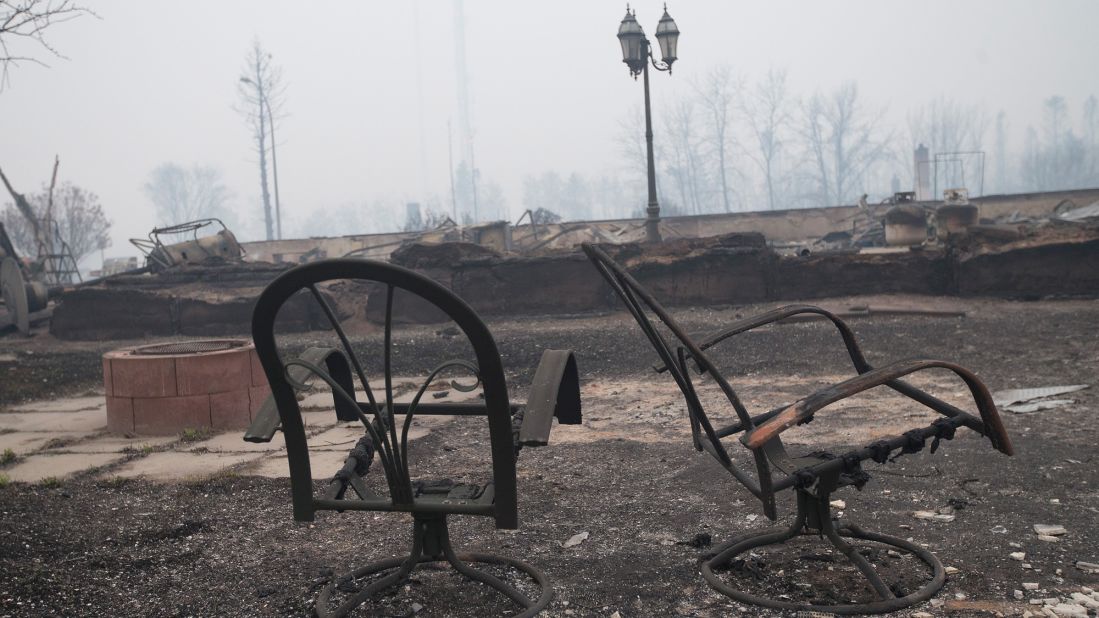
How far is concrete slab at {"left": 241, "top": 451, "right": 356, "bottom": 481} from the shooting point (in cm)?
499

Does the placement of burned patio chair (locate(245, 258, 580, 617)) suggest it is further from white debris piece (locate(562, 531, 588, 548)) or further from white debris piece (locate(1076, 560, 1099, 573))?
white debris piece (locate(1076, 560, 1099, 573))

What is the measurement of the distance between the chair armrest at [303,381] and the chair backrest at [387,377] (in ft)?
0.28

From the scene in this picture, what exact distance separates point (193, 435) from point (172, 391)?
1.35 feet

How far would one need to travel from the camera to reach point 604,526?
3.92 m

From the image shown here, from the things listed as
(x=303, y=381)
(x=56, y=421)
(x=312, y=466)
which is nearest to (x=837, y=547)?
(x=303, y=381)

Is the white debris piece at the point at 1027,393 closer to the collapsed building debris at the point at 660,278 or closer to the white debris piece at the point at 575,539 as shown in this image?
the white debris piece at the point at 575,539

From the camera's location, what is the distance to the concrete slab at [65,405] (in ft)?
25.6

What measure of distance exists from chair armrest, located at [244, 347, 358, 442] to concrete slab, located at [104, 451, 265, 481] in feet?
7.06

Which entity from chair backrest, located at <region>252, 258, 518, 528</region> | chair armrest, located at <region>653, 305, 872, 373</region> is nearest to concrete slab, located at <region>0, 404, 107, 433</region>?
chair backrest, located at <region>252, 258, 518, 528</region>

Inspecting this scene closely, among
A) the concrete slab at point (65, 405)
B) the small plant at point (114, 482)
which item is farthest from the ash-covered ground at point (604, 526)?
the concrete slab at point (65, 405)

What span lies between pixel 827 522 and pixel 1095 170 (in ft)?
322

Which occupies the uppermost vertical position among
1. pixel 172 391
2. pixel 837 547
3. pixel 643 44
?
pixel 643 44

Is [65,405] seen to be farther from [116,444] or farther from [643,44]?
[643,44]

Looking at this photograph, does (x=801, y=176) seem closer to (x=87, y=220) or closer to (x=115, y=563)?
(x=87, y=220)
